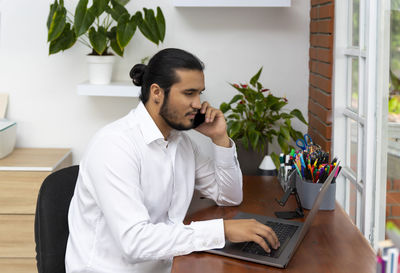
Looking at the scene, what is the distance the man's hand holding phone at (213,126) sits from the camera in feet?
6.59

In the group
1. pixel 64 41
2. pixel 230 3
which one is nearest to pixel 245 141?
pixel 230 3

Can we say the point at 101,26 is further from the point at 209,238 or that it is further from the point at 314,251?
the point at 314,251

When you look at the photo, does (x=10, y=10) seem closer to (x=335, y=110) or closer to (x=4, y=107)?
(x=4, y=107)

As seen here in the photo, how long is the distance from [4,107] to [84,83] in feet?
1.66

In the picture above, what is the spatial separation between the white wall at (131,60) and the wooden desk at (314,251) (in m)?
1.22

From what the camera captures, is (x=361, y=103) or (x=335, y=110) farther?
(x=335, y=110)

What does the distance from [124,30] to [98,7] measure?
0.55 feet

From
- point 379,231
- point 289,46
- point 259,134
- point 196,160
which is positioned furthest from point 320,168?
point 289,46

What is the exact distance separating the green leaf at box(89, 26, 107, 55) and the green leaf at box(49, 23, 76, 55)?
0.13 metres

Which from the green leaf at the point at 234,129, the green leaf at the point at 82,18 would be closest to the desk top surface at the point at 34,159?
the green leaf at the point at 82,18

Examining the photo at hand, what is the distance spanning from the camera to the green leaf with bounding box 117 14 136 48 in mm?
2766

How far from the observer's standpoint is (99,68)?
117 inches

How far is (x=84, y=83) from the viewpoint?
9.92ft

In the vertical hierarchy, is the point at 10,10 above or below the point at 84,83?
above
